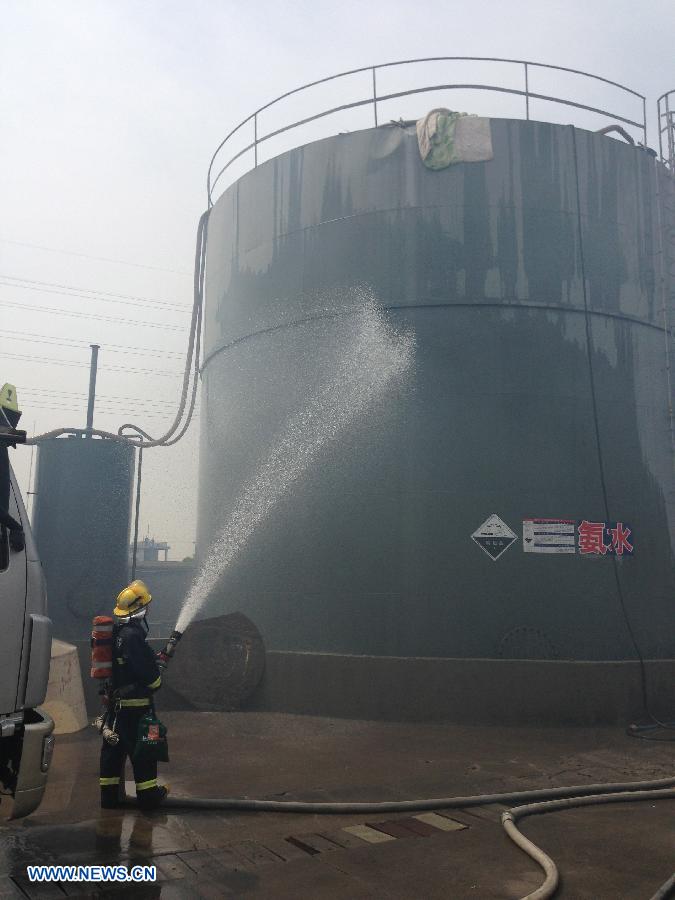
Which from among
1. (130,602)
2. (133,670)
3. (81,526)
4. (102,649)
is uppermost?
(81,526)

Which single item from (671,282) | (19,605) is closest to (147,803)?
(19,605)

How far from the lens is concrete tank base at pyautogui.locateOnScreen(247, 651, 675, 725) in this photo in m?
10.2

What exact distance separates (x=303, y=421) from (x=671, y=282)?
626 centimetres

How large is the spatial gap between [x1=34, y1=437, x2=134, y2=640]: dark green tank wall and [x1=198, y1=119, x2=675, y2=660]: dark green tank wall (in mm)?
4598

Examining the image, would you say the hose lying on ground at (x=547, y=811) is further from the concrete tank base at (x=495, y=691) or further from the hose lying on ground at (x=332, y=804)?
the concrete tank base at (x=495, y=691)

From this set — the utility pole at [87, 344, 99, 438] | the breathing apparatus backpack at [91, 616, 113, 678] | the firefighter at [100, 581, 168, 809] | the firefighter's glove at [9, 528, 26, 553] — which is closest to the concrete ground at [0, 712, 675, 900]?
the firefighter at [100, 581, 168, 809]

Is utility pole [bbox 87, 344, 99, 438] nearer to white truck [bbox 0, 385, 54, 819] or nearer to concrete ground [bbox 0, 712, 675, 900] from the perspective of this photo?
concrete ground [bbox 0, 712, 675, 900]

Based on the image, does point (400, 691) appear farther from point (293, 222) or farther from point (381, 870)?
point (293, 222)

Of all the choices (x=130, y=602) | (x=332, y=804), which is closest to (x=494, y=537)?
(x=332, y=804)

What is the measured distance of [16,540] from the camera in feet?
14.6

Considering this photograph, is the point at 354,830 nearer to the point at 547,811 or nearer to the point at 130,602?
the point at 547,811

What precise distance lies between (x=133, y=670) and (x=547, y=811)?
3.59 m

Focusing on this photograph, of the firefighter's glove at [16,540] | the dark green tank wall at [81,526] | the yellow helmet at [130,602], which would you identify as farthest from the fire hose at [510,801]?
the dark green tank wall at [81,526]

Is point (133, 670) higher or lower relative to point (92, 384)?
lower
